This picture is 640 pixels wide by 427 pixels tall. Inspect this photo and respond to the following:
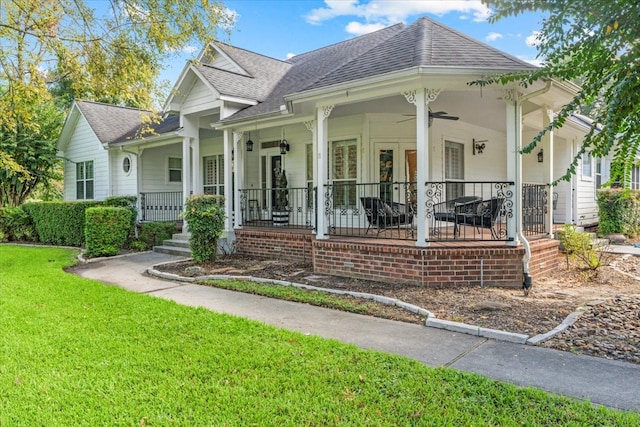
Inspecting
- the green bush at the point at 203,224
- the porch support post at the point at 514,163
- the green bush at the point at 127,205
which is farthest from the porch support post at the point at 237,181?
the porch support post at the point at 514,163

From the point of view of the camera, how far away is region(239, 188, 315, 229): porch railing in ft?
35.8

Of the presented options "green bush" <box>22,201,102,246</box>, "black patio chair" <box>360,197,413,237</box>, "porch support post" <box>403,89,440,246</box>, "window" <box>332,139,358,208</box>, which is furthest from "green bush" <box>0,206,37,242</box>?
"porch support post" <box>403,89,440,246</box>

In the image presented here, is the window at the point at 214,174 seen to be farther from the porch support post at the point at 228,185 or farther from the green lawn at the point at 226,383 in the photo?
the green lawn at the point at 226,383

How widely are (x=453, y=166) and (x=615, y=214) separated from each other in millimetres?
5365

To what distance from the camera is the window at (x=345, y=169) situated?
33.7 feet

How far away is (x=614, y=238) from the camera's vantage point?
11.4 m

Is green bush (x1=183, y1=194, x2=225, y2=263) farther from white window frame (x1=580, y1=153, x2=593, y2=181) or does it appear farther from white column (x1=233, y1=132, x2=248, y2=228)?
white window frame (x1=580, y1=153, x2=593, y2=181)

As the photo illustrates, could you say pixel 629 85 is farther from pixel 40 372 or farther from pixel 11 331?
pixel 11 331

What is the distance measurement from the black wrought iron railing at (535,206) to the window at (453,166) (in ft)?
7.46

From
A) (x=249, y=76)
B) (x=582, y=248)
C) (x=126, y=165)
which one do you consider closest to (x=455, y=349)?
(x=582, y=248)

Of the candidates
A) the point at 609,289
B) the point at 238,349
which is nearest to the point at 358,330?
the point at 238,349

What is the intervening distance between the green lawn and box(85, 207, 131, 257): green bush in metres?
6.08

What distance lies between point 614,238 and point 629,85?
33.6 ft

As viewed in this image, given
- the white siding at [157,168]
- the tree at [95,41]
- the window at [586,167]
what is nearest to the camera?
the tree at [95,41]
